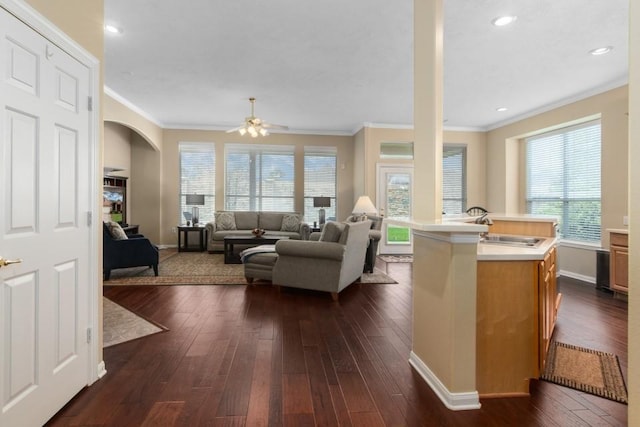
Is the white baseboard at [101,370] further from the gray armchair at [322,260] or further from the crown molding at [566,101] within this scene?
the crown molding at [566,101]

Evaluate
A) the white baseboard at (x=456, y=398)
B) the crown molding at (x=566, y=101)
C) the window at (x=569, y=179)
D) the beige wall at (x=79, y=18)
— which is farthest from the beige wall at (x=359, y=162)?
the beige wall at (x=79, y=18)

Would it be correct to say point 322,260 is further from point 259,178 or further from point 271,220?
point 259,178

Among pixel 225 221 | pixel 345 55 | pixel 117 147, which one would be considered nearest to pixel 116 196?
pixel 117 147

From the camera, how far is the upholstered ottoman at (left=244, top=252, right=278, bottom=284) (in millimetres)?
4484

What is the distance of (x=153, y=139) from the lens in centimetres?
725

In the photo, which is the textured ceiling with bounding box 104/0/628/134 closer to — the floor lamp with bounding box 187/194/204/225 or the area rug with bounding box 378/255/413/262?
the floor lamp with bounding box 187/194/204/225

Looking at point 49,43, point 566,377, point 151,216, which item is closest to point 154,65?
point 49,43

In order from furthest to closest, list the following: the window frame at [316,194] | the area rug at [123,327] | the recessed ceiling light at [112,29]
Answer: the window frame at [316,194], the recessed ceiling light at [112,29], the area rug at [123,327]

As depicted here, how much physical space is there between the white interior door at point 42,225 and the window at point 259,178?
19.8ft

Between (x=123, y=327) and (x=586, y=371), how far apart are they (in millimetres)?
3807

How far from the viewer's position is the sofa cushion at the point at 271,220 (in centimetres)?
770

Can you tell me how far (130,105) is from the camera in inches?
240

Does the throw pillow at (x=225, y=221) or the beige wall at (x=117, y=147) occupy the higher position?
the beige wall at (x=117, y=147)

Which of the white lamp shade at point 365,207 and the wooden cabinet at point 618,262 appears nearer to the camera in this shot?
the wooden cabinet at point 618,262
